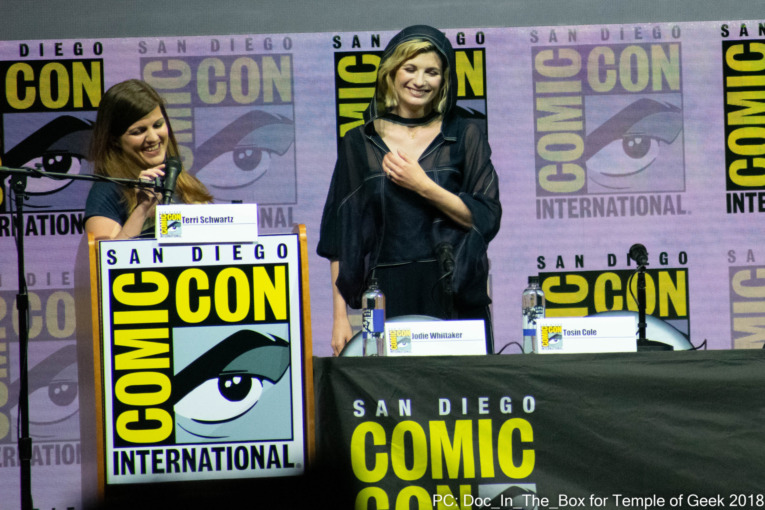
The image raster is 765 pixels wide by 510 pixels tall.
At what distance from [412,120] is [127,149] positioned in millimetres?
1278

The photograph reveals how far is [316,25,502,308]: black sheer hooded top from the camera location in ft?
12.8

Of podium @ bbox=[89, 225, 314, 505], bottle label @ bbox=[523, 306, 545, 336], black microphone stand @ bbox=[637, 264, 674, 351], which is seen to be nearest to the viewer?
podium @ bbox=[89, 225, 314, 505]

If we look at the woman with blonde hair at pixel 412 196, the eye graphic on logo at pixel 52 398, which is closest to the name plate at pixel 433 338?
the woman with blonde hair at pixel 412 196

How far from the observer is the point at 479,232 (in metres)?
3.96

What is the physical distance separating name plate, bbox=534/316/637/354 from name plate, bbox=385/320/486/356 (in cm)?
18

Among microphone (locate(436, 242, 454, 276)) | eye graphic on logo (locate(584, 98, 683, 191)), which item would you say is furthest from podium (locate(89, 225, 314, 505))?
eye graphic on logo (locate(584, 98, 683, 191))

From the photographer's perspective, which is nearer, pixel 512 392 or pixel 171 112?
pixel 512 392

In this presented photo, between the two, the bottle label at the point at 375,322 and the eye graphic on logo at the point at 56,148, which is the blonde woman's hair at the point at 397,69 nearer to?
the eye graphic on logo at the point at 56,148

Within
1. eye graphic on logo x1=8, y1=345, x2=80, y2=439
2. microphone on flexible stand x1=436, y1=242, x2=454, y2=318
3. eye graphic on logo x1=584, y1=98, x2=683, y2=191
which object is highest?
eye graphic on logo x1=584, y1=98, x2=683, y2=191

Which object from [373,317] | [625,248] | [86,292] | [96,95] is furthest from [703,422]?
[96,95]

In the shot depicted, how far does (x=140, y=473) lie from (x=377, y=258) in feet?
6.19

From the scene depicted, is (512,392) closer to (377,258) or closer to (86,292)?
(86,292)

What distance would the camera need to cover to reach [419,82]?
4.01 meters

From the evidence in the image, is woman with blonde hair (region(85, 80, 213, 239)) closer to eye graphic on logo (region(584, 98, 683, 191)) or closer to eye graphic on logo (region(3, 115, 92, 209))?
eye graphic on logo (region(3, 115, 92, 209))
